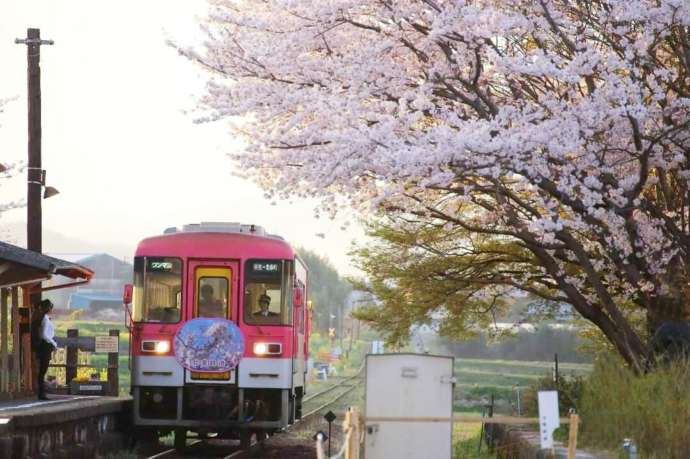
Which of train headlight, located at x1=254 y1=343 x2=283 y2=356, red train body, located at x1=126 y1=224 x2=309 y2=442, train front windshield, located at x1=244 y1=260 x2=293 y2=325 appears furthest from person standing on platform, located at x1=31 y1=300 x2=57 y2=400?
train headlight, located at x1=254 y1=343 x2=283 y2=356

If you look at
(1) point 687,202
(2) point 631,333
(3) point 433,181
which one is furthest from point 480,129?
(1) point 687,202

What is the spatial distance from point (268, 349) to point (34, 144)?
29.3 feet

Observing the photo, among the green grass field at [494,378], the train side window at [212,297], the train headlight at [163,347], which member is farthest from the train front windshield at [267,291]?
the green grass field at [494,378]

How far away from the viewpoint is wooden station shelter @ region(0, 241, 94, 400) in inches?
733

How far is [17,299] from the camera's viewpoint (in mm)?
21031

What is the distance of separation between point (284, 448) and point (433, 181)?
598cm

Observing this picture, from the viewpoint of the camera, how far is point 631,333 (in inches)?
796

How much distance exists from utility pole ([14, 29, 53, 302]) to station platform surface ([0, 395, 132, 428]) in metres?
4.70

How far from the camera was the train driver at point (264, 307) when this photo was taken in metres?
19.2

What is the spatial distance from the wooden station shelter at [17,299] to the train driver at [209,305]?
7.12 feet

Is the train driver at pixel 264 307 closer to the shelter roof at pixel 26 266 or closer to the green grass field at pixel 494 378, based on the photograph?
the shelter roof at pixel 26 266

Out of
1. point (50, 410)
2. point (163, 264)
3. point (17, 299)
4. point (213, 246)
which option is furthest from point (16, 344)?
point (50, 410)

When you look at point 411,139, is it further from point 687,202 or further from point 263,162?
point 687,202

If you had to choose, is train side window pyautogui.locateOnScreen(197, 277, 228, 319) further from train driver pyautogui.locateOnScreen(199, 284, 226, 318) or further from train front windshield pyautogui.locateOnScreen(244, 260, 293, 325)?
train front windshield pyautogui.locateOnScreen(244, 260, 293, 325)
